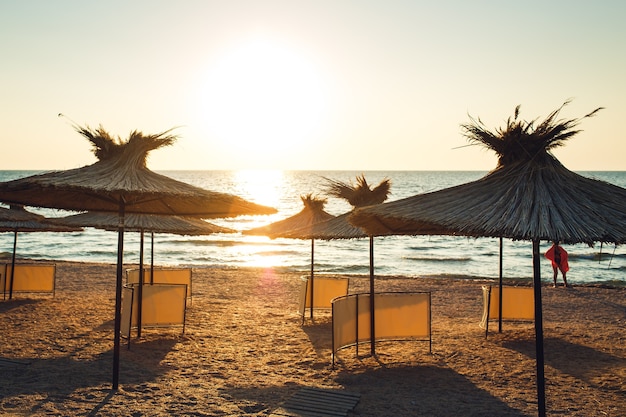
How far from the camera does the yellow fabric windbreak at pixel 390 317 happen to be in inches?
368

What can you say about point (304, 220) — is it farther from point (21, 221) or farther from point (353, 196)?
point (21, 221)

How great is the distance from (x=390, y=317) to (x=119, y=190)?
4892 millimetres

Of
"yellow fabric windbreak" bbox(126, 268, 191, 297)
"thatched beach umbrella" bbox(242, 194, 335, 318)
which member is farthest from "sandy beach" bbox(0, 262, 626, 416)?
"thatched beach umbrella" bbox(242, 194, 335, 318)

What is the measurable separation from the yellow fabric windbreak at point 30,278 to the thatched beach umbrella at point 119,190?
6.24 m

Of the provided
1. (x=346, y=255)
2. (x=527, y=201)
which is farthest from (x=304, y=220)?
(x=346, y=255)

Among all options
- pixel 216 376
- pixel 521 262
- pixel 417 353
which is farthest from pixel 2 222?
pixel 521 262

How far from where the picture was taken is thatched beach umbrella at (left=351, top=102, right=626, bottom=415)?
5711 millimetres

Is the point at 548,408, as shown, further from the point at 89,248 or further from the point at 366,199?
the point at 89,248

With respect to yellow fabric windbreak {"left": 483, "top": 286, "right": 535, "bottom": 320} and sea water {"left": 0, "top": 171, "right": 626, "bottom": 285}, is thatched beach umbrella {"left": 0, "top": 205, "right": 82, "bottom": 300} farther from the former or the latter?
sea water {"left": 0, "top": 171, "right": 626, "bottom": 285}

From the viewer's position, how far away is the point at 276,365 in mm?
8977

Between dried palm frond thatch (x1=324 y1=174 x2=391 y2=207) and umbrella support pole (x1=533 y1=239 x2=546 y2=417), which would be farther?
dried palm frond thatch (x1=324 y1=174 x2=391 y2=207)

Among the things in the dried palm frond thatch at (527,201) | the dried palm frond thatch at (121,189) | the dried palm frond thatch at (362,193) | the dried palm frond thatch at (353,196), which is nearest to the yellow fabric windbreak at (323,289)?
the dried palm frond thatch at (353,196)

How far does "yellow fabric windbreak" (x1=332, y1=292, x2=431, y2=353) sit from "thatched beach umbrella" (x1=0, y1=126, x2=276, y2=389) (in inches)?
83.7

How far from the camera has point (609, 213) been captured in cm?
599
